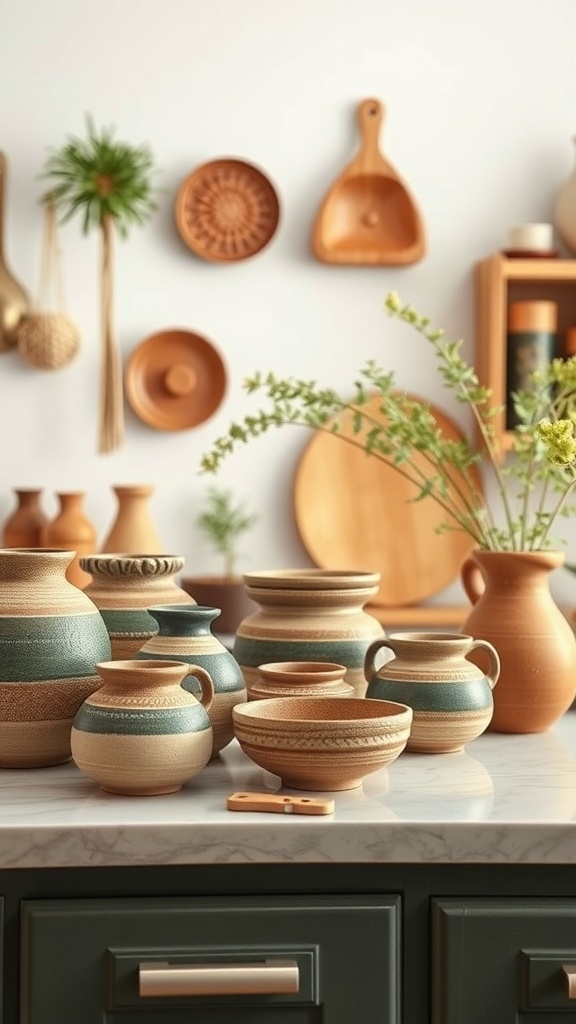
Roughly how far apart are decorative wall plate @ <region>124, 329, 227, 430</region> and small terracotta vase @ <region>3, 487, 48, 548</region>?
1.06ft

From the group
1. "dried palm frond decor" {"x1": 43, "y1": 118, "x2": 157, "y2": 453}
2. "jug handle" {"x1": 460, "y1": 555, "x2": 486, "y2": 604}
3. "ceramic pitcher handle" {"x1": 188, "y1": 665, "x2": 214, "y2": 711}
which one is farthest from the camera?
"dried palm frond decor" {"x1": 43, "y1": 118, "x2": 157, "y2": 453}

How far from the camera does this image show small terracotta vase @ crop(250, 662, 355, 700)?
130 centimetres

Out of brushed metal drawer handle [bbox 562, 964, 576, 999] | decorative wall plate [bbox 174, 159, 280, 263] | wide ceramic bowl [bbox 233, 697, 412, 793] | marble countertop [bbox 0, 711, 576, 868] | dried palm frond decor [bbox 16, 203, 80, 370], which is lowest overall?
brushed metal drawer handle [bbox 562, 964, 576, 999]

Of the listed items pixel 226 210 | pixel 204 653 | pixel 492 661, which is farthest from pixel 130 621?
→ pixel 226 210

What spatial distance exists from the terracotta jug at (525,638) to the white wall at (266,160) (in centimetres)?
139

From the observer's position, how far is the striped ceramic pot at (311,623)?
143cm

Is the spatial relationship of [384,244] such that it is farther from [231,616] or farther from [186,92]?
[231,616]

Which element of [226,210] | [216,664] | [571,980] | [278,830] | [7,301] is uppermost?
[226,210]

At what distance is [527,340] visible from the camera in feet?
9.20

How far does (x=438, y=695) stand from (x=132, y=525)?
1.43 metres

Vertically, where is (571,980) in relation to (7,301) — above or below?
below

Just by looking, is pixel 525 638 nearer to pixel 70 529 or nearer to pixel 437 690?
pixel 437 690

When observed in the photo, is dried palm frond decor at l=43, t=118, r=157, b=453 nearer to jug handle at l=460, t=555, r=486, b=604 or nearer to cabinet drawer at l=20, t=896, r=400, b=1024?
jug handle at l=460, t=555, r=486, b=604

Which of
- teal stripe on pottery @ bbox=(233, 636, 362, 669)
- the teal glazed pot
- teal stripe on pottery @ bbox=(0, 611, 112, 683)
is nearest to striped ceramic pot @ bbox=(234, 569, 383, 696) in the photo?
teal stripe on pottery @ bbox=(233, 636, 362, 669)
